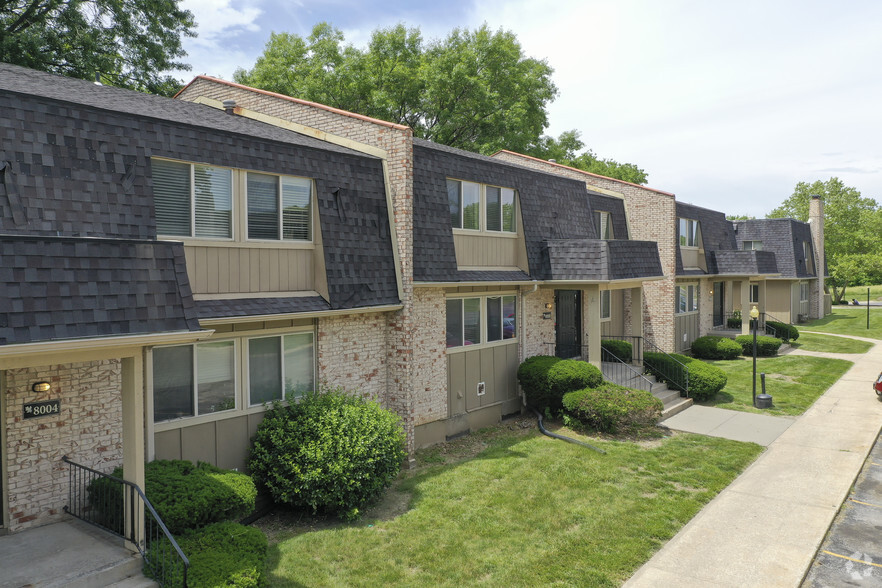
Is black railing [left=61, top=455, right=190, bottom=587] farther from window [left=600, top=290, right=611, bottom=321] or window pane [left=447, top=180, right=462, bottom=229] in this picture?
window [left=600, top=290, right=611, bottom=321]

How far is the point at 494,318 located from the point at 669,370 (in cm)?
682

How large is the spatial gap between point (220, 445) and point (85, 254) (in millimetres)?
4103

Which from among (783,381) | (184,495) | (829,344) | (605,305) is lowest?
(783,381)

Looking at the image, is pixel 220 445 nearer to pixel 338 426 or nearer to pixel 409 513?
pixel 338 426

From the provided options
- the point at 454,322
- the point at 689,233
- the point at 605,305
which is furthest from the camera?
the point at 689,233

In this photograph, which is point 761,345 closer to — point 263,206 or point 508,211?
point 508,211

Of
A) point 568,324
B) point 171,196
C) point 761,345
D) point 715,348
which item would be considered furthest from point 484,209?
point 761,345

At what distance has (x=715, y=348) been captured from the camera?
25.1m

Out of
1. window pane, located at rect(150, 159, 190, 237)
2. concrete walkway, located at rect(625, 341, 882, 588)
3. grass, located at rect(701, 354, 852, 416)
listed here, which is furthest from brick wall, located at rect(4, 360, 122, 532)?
grass, located at rect(701, 354, 852, 416)

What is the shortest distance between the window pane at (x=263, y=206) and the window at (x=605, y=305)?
13.4m

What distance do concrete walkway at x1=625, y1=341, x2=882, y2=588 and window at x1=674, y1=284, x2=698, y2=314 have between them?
9850mm

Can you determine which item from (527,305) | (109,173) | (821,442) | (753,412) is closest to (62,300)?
(109,173)

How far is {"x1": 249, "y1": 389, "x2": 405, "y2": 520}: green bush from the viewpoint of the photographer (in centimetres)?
892

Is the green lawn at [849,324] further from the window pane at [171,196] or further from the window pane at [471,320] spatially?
the window pane at [171,196]
